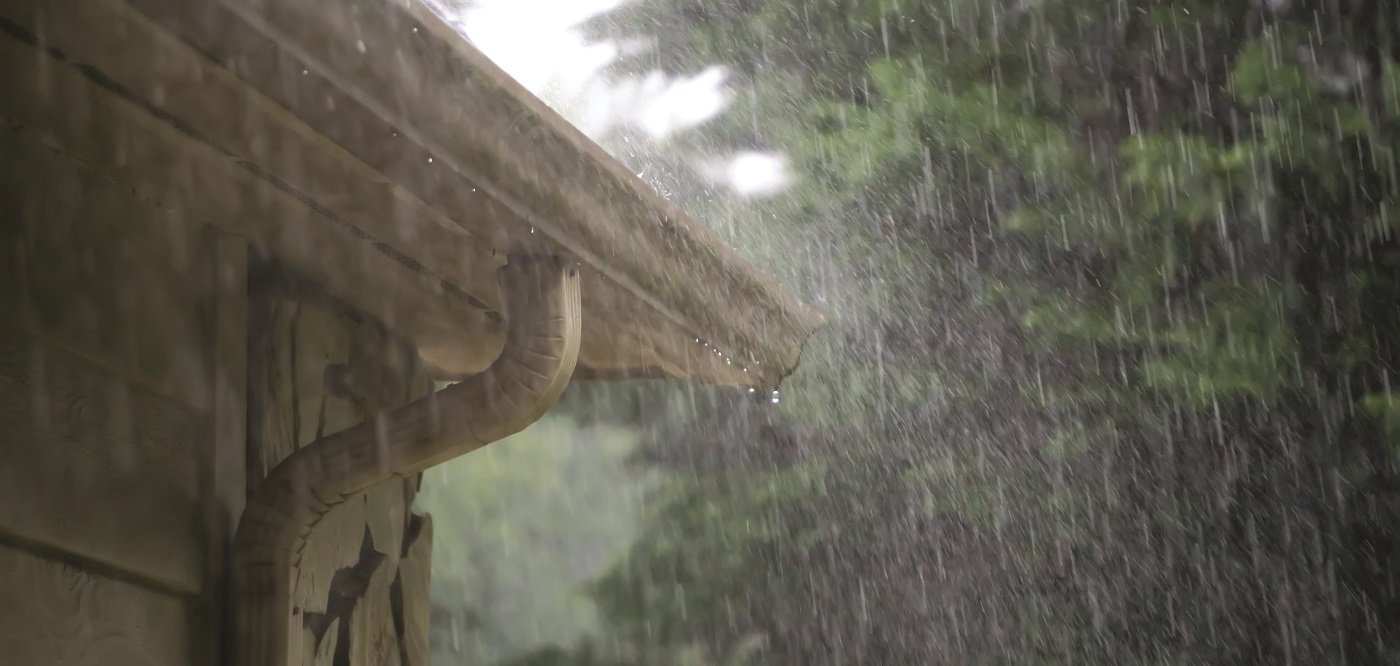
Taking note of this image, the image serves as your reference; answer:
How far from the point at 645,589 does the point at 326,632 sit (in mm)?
4397

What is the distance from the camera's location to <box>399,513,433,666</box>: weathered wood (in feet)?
7.72

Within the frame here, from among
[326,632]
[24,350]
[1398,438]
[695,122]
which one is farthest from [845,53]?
[24,350]

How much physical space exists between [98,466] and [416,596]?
2.87 feet

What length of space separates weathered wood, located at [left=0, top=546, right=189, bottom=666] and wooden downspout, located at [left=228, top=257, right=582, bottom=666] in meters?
0.10

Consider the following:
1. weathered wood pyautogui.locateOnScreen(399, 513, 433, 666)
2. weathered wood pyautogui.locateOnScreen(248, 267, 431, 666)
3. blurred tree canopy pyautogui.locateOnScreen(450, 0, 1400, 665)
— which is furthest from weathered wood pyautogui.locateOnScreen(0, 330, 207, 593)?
blurred tree canopy pyautogui.locateOnScreen(450, 0, 1400, 665)

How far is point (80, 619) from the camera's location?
1569 millimetres

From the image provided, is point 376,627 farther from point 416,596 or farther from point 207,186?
point 207,186

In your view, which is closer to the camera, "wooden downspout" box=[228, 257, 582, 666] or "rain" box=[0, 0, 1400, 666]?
"rain" box=[0, 0, 1400, 666]

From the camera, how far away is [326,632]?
2037 mm

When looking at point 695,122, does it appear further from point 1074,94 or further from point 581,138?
point 581,138

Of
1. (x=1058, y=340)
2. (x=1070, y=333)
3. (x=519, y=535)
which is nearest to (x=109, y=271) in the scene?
(x=1070, y=333)

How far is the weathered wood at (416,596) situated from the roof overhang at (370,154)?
16.6 inches

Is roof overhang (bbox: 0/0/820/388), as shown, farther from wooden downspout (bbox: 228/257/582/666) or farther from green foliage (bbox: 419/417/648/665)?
green foliage (bbox: 419/417/648/665)

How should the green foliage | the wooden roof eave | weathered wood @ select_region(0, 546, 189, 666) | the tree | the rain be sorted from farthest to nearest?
the green foliage
the tree
the rain
weathered wood @ select_region(0, 546, 189, 666)
the wooden roof eave
